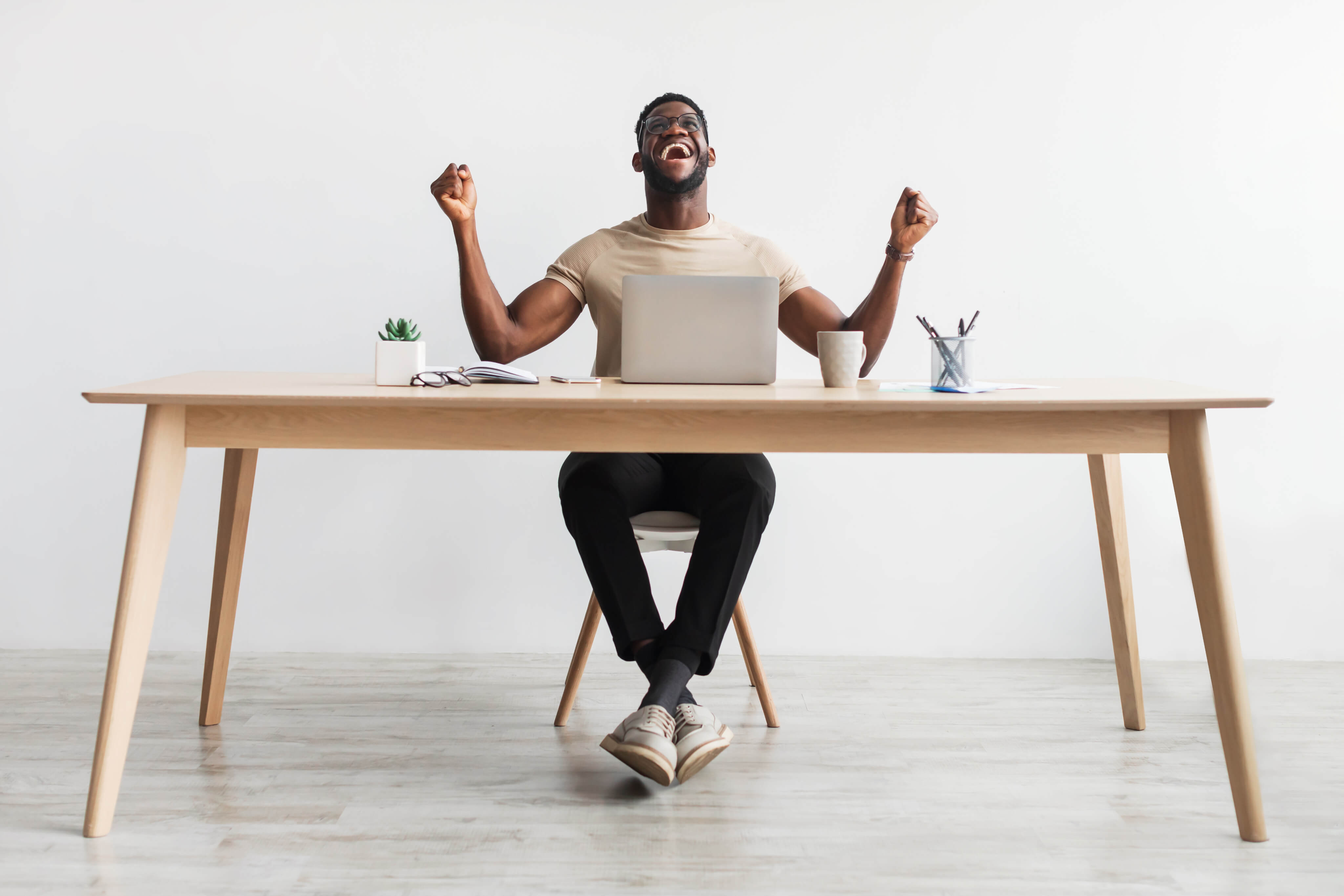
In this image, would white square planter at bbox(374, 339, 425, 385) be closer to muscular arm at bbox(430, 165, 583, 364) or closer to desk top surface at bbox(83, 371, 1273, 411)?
desk top surface at bbox(83, 371, 1273, 411)

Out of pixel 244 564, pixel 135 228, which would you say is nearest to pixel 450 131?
pixel 135 228

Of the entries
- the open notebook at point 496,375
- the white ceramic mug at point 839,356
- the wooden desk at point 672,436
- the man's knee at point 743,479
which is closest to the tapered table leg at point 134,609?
the wooden desk at point 672,436

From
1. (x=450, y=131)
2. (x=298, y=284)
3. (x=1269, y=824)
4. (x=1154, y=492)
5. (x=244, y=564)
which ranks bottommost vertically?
(x=1269, y=824)

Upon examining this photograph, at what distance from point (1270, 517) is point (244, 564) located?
8.39ft

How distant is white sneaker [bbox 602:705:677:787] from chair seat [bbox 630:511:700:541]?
0.31 meters

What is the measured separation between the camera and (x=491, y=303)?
2.15m

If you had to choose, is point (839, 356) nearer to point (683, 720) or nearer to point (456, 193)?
point (683, 720)

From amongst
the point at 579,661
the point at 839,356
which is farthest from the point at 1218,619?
the point at 579,661

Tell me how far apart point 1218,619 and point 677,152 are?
140cm

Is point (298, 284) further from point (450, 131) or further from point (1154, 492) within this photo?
point (1154, 492)

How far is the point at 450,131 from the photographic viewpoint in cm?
257

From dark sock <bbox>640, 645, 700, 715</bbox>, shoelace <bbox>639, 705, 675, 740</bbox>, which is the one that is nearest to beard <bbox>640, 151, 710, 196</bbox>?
dark sock <bbox>640, 645, 700, 715</bbox>

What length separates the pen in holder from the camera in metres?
1.65

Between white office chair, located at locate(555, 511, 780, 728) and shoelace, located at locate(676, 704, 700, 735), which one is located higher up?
white office chair, located at locate(555, 511, 780, 728)
